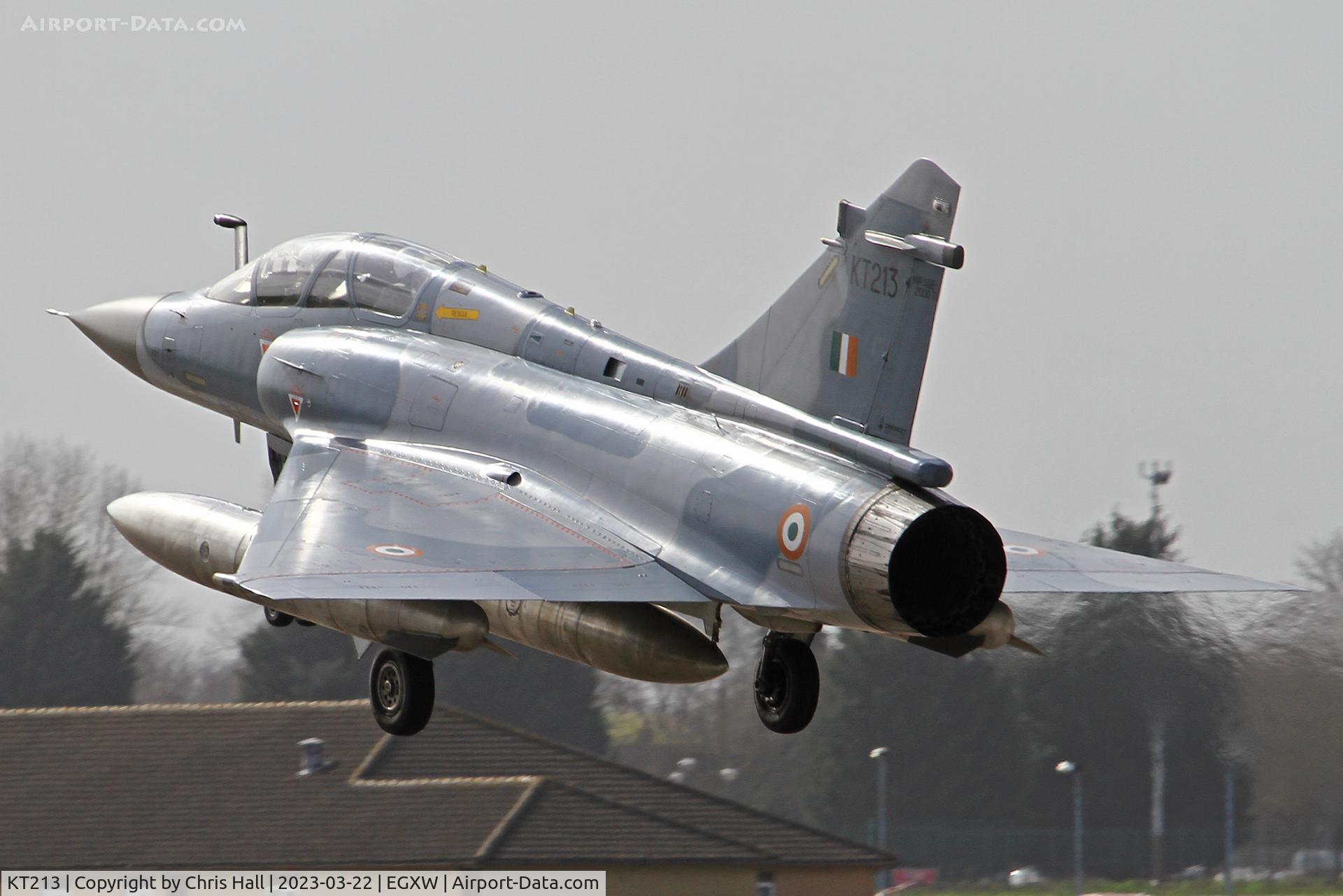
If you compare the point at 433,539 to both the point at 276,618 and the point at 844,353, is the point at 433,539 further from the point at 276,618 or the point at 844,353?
the point at 844,353

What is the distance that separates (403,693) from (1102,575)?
18.2ft

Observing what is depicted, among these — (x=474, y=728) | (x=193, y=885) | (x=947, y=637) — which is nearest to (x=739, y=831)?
(x=474, y=728)

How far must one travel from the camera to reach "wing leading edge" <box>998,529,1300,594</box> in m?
14.4

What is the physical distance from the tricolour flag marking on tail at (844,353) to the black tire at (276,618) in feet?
17.4

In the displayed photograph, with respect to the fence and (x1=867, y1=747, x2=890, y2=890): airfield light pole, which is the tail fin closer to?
the fence

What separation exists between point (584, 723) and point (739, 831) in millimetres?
18281

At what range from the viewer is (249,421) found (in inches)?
728

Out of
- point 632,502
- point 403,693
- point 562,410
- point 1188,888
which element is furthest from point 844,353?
point 1188,888

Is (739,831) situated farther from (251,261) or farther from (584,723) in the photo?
(584,723)

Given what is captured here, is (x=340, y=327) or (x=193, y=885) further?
(x=193, y=885)

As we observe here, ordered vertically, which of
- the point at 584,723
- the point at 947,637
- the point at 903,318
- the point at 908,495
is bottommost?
the point at 584,723

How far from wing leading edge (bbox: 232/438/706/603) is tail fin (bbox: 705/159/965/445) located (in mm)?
1825

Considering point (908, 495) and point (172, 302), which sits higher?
point (172, 302)

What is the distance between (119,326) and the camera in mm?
19578
